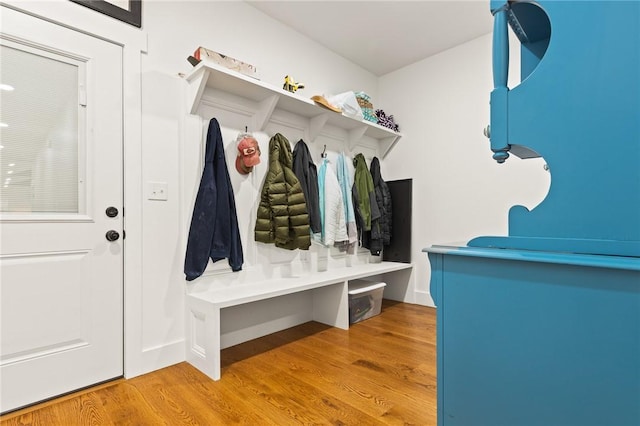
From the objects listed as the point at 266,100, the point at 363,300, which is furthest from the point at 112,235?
the point at 363,300

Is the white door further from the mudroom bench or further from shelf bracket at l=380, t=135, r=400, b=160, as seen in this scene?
shelf bracket at l=380, t=135, r=400, b=160

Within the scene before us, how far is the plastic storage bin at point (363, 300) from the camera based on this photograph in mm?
2783

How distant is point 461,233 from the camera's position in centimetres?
315

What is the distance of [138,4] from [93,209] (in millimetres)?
1219

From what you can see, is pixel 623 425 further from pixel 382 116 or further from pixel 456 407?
pixel 382 116

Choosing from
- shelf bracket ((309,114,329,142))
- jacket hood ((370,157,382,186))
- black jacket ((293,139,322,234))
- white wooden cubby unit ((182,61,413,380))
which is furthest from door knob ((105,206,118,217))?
jacket hood ((370,157,382,186))

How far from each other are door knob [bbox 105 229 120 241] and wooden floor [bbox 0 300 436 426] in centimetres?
78

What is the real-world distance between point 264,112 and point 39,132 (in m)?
1.32

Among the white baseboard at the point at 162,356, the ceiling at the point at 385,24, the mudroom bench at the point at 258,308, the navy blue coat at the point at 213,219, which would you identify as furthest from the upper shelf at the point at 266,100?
the white baseboard at the point at 162,356

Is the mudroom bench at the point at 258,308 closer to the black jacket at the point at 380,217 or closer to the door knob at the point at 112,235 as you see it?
the black jacket at the point at 380,217

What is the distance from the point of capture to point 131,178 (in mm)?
1882

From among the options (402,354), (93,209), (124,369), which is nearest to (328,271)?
(402,354)

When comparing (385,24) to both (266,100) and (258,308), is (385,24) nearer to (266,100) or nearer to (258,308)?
(266,100)

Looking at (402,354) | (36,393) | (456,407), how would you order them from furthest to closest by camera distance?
(402,354), (36,393), (456,407)
